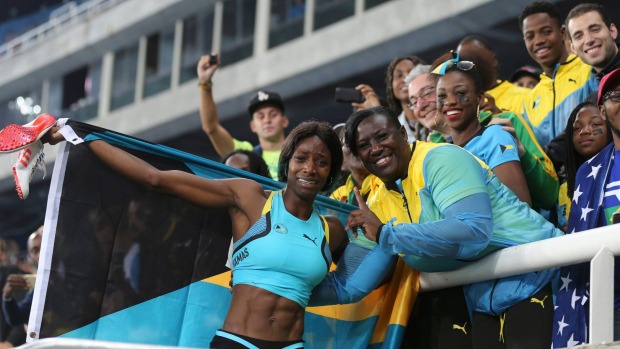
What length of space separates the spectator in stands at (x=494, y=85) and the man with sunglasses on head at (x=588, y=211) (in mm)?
1813

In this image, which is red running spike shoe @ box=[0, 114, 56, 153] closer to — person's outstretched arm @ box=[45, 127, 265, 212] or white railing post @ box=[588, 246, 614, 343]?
person's outstretched arm @ box=[45, 127, 265, 212]

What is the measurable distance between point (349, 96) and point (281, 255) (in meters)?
3.22

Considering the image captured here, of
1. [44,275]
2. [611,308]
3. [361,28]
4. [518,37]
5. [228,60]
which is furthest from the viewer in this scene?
[228,60]

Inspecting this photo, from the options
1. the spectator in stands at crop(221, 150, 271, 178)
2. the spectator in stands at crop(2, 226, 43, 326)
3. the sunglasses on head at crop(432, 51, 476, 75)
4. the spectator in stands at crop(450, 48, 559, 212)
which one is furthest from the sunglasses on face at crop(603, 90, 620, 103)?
the spectator in stands at crop(2, 226, 43, 326)

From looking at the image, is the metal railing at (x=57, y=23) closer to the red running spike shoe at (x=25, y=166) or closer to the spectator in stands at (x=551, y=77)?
the spectator in stands at (x=551, y=77)

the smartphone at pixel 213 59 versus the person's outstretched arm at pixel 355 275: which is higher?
the smartphone at pixel 213 59

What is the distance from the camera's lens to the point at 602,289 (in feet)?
16.2

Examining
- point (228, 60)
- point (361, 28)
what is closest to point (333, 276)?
point (361, 28)

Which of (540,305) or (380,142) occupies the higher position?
(380,142)

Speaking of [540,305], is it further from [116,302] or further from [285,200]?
[116,302]

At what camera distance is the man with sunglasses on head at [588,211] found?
17.2 ft

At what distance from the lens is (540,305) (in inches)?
215

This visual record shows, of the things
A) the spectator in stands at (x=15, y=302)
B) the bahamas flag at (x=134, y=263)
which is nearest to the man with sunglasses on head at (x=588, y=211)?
the bahamas flag at (x=134, y=263)

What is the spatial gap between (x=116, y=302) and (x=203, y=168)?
2.92ft
